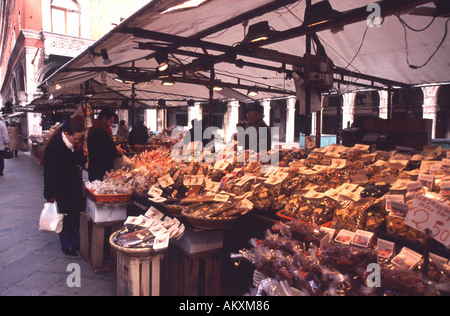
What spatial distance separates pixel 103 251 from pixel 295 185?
2.14 metres

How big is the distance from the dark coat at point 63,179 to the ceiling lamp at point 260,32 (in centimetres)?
254

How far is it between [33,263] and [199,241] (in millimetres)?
2241

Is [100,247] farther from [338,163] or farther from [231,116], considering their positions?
[231,116]

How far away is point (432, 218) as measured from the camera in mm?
1482

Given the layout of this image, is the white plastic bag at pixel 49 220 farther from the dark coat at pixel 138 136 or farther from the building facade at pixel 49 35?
the building facade at pixel 49 35

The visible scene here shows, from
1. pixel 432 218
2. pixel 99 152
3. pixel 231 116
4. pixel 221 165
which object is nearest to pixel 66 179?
pixel 99 152

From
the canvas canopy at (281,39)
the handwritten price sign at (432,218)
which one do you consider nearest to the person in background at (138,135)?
the canvas canopy at (281,39)

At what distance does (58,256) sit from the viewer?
11.9 feet

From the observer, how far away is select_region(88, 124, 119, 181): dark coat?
4449mm

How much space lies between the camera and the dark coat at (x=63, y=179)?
3568 millimetres

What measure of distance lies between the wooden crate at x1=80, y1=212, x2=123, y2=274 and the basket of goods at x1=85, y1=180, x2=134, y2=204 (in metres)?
0.26

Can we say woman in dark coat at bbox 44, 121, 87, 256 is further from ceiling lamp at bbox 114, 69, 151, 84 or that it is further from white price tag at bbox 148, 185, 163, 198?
ceiling lamp at bbox 114, 69, 151, 84

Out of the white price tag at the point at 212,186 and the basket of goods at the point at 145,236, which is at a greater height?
the white price tag at the point at 212,186

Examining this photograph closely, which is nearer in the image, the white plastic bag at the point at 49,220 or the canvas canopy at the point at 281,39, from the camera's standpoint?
the canvas canopy at the point at 281,39
